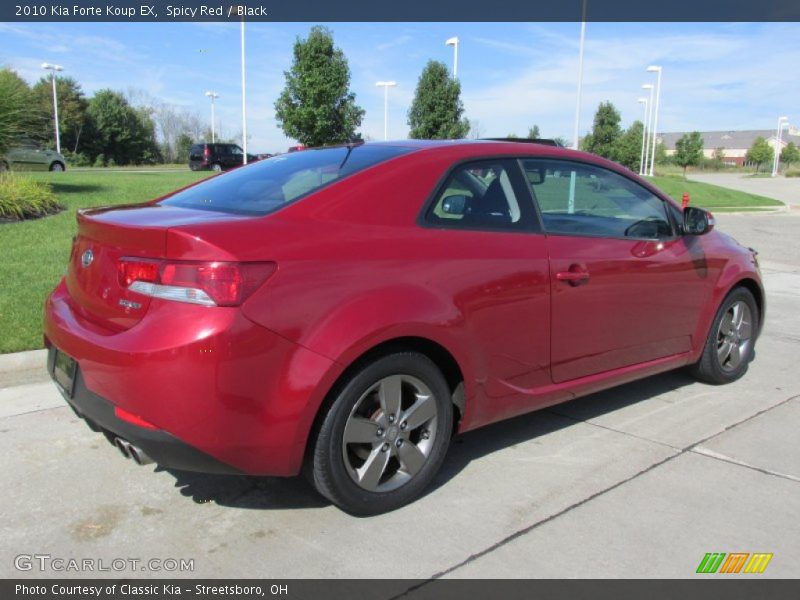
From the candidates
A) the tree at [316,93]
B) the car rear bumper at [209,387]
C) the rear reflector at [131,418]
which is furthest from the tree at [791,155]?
the rear reflector at [131,418]

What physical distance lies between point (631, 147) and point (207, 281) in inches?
1698

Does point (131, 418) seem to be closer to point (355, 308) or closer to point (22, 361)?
point (355, 308)

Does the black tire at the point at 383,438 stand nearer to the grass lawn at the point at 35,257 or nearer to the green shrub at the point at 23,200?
the grass lawn at the point at 35,257

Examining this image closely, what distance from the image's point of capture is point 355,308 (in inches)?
111

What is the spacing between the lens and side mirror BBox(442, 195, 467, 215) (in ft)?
10.9

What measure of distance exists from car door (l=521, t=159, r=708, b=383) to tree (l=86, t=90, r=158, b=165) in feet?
184

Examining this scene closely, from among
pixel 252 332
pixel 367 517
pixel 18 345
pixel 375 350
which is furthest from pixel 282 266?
pixel 18 345

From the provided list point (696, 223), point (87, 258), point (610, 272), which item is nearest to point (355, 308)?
point (87, 258)

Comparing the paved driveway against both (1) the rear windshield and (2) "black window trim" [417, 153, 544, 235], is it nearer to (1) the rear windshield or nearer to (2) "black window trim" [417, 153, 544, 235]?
→ (2) "black window trim" [417, 153, 544, 235]
